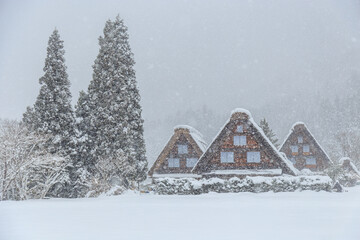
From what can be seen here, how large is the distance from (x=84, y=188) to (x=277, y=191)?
55.0 feet

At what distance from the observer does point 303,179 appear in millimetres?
27156

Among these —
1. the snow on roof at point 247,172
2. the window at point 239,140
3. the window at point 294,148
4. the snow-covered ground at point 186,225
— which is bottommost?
the snow-covered ground at point 186,225

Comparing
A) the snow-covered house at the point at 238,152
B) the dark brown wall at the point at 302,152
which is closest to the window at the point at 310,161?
the dark brown wall at the point at 302,152

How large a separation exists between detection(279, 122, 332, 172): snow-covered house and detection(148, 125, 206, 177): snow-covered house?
18898 mm

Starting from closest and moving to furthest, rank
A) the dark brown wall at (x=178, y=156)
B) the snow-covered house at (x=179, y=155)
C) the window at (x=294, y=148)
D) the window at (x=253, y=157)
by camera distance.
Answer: the window at (x=253, y=157), the snow-covered house at (x=179, y=155), the dark brown wall at (x=178, y=156), the window at (x=294, y=148)

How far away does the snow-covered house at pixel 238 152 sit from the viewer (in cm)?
3197

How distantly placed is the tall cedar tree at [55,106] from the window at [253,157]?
1510cm

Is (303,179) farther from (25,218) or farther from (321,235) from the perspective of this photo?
(25,218)

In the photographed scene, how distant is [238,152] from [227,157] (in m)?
1.05

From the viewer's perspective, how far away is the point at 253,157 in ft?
106

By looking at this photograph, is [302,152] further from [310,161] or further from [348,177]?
[348,177]

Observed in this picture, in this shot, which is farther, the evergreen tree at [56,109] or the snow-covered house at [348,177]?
the snow-covered house at [348,177]

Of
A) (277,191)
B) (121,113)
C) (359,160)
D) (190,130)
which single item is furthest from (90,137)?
(359,160)

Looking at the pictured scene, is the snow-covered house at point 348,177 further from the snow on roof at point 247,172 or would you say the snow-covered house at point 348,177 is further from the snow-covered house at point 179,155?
the snow-covered house at point 179,155
